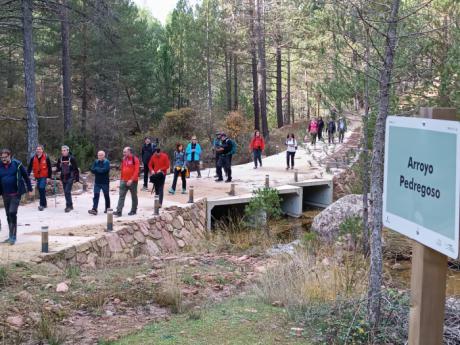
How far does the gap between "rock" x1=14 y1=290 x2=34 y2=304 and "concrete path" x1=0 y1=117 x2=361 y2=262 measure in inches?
75.1

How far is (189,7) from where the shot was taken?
147 feet

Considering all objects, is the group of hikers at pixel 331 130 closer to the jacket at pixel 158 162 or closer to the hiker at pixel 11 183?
the jacket at pixel 158 162

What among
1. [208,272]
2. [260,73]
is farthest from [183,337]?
[260,73]

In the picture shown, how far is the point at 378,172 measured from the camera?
490 centimetres

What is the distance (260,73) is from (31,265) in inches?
910

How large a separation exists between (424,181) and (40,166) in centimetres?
1161

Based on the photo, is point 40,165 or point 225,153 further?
point 225,153

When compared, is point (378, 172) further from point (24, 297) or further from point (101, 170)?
point (101, 170)

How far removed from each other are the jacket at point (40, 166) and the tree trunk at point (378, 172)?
31.9 feet

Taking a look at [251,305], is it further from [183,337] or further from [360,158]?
[360,158]

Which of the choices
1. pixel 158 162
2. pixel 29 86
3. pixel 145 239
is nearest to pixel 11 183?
pixel 145 239

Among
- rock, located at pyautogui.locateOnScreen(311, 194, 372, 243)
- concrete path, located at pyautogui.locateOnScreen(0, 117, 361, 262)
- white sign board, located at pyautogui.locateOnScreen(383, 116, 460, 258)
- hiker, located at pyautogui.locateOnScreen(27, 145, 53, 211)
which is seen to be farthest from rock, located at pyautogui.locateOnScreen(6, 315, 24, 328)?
rock, located at pyautogui.locateOnScreen(311, 194, 372, 243)

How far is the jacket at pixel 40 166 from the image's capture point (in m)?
12.7

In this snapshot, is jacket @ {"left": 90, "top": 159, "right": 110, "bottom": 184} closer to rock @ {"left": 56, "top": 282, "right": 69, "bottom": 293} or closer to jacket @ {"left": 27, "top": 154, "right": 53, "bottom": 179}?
jacket @ {"left": 27, "top": 154, "right": 53, "bottom": 179}
